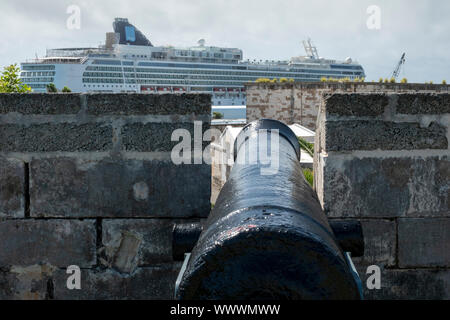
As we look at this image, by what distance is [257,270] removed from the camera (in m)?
0.86

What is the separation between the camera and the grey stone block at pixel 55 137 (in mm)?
2340

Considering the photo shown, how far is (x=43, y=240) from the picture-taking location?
2.37 metres

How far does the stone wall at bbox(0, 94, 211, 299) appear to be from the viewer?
2.34 metres

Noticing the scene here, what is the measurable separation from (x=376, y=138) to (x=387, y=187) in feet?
0.82

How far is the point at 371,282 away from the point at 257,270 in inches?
65.9

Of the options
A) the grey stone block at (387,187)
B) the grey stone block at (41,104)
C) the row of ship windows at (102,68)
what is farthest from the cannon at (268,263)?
the row of ship windows at (102,68)

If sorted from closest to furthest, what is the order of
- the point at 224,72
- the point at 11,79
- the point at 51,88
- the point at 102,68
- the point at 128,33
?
the point at 11,79 → the point at 51,88 → the point at 102,68 → the point at 224,72 → the point at 128,33

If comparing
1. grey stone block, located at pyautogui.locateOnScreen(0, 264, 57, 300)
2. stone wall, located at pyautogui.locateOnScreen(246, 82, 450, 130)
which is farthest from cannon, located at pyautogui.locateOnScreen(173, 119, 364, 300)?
stone wall, located at pyautogui.locateOnScreen(246, 82, 450, 130)

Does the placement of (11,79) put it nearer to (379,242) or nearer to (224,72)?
(379,242)

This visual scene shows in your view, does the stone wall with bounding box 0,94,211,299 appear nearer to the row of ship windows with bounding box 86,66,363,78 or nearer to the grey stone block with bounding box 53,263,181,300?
the grey stone block with bounding box 53,263,181,300

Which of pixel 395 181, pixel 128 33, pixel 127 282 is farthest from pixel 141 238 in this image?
pixel 128 33

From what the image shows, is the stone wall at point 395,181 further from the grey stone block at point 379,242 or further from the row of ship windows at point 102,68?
the row of ship windows at point 102,68

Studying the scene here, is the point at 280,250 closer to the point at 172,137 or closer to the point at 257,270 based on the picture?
the point at 257,270
